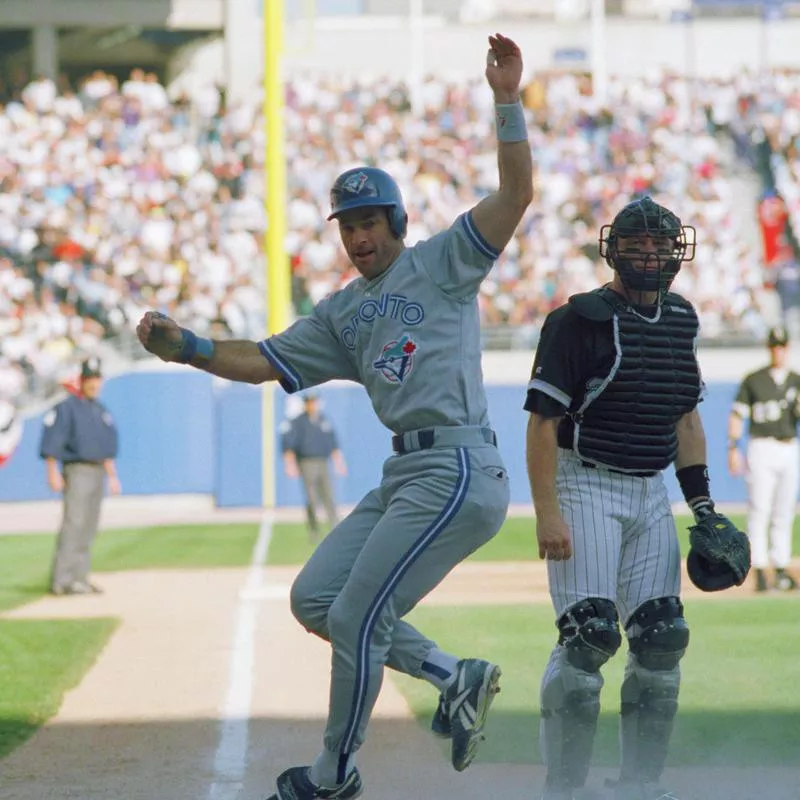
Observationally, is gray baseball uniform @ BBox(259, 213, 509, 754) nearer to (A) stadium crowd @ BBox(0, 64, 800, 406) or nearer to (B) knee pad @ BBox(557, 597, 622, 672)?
(B) knee pad @ BBox(557, 597, 622, 672)

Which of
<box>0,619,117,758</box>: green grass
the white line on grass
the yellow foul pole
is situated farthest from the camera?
the yellow foul pole

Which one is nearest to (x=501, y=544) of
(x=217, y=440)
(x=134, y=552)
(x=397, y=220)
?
(x=134, y=552)

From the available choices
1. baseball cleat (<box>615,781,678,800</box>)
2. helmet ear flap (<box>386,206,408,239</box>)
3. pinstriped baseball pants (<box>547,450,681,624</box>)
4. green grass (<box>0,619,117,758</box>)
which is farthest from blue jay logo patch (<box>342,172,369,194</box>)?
green grass (<box>0,619,117,758</box>)

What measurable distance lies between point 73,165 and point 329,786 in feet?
78.4

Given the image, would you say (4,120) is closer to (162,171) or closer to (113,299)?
(162,171)

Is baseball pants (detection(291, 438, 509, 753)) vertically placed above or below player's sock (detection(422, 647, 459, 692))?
above

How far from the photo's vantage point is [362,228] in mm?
5539

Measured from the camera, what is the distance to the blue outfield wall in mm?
26078

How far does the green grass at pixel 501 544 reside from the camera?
57.7 feet

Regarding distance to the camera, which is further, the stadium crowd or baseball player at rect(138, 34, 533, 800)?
the stadium crowd

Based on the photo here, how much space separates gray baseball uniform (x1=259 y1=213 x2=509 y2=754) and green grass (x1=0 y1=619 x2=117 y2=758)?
7.54 ft

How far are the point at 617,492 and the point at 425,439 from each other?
0.71m

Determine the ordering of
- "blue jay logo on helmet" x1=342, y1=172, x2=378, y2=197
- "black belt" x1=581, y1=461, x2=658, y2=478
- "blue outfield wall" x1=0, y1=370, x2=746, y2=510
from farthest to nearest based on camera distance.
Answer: "blue outfield wall" x1=0, y1=370, x2=746, y2=510 < "black belt" x1=581, y1=461, x2=658, y2=478 < "blue jay logo on helmet" x1=342, y1=172, x2=378, y2=197

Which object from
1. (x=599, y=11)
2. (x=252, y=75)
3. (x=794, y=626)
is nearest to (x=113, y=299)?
(x=252, y=75)
